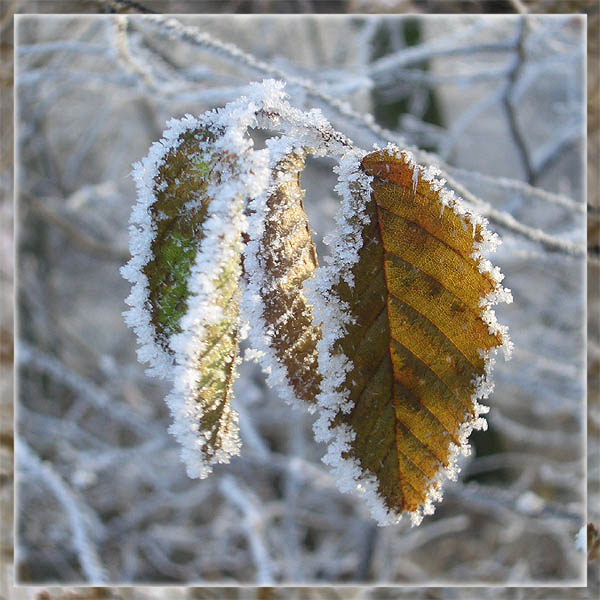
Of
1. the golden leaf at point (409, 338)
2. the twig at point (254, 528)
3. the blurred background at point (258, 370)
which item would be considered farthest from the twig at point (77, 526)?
the golden leaf at point (409, 338)

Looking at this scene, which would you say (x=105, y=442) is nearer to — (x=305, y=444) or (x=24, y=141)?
(x=305, y=444)

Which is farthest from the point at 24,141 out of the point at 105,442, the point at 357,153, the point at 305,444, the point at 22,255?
the point at 357,153

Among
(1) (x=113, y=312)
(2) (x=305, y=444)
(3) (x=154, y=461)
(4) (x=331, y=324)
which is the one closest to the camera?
(4) (x=331, y=324)

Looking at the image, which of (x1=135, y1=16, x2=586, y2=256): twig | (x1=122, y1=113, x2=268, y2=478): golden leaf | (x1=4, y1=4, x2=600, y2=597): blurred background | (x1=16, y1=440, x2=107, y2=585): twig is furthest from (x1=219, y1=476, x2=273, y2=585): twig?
(x1=122, y1=113, x2=268, y2=478): golden leaf

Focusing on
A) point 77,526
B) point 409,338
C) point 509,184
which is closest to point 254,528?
point 77,526

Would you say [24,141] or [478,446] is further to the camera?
[478,446]

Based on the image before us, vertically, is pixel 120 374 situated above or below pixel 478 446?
above

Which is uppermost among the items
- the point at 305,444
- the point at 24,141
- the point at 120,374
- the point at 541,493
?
the point at 24,141
